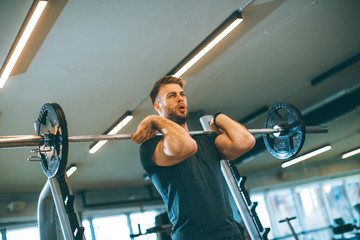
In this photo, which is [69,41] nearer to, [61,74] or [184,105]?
[61,74]

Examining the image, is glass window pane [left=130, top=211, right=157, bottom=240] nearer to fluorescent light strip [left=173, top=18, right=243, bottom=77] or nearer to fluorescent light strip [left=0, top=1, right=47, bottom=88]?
fluorescent light strip [left=173, top=18, right=243, bottom=77]

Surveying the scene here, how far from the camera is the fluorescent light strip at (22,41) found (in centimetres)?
284

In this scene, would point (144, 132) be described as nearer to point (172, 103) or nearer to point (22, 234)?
point (172, 103)

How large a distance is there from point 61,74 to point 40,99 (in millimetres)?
649

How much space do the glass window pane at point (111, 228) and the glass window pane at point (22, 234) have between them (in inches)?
62.0

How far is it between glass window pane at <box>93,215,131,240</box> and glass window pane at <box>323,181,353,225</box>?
528 centimetres

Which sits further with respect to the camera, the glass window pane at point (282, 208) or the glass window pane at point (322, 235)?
the glass window pane at point (282, 208)

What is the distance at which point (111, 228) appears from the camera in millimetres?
9320

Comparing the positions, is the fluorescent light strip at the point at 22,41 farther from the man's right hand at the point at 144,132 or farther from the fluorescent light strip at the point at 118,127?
the fluorescent light strip at the point at 118,127

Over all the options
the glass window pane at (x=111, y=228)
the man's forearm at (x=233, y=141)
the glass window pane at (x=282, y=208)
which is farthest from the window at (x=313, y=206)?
the man's forearm at (x=233, y=141)

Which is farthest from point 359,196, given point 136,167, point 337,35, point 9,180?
point 9,180

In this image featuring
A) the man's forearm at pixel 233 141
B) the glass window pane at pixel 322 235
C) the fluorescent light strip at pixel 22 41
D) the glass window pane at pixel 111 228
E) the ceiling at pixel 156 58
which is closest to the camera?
the man's forearm at pixel 233 141

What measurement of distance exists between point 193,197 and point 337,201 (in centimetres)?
737

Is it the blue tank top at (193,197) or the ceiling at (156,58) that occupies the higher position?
the ceiling at (156,58)
